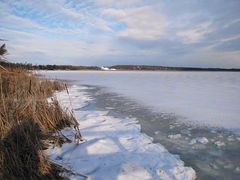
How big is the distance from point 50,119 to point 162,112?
159 inches

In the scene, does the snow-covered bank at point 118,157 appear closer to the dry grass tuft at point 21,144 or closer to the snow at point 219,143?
the dry grass tuft at point 21,144

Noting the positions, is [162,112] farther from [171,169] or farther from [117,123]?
[171,169]

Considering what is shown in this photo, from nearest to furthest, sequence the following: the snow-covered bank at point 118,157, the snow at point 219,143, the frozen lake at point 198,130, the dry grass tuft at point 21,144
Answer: the dry grass tuft at point 21,144
the snow-covered bank at point 118,157
the frozen lake at point 198,130
the snow at point 219,143

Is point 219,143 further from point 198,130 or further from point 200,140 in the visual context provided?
point 198,130

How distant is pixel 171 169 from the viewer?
395 centimetres

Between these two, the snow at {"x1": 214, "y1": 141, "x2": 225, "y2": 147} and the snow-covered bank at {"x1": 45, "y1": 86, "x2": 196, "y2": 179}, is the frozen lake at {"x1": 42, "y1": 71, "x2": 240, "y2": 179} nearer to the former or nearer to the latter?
the snow at {"x1": 214, "y1": 141, "x2": 225, "y2": 147}

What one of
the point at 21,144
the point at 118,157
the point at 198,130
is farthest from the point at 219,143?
the point at 21,144

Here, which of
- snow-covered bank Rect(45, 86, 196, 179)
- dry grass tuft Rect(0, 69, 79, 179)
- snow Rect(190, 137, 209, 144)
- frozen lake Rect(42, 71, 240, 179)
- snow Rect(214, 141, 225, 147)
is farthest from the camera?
snow Rect(190, 137, 209, 144)

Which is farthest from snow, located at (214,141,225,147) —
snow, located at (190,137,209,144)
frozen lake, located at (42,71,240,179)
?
snow, located at (190,137,209,144)

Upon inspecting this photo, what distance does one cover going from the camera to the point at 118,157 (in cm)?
428

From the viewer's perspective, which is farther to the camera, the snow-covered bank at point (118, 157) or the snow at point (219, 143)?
the snow at point (219, 143)

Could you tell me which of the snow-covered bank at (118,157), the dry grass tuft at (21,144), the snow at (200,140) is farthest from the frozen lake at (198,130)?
the dry grass tuft at (21,144)

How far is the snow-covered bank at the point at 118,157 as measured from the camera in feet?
12.3

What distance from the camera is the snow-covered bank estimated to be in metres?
3.74
